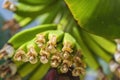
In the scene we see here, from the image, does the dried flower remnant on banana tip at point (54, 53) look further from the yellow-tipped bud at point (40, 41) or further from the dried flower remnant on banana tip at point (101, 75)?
the dried flower remnant on banana tip at point (101, 75)

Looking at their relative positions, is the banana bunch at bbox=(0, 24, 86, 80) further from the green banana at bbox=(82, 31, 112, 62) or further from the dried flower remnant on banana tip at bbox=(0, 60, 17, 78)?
the green banana at bbox=(82, 31, 112, 62)

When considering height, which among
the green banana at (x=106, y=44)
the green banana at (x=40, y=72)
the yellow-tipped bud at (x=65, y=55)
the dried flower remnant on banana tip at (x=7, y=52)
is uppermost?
the dried flower remnant on banana tip at (x=7, y=52)

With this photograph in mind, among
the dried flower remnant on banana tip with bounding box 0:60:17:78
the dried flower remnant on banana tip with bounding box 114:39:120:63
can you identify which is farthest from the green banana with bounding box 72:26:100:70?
the dried flower remnant on banana tip with bounding box 0:60:17:78

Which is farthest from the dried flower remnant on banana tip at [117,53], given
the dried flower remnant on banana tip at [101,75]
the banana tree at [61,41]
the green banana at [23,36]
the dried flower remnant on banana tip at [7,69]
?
the dried flower remnant on banana tip at [7,69]

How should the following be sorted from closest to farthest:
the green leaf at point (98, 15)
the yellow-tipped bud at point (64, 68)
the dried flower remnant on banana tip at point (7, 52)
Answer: the green leaf at point (98, 15)
the yellow-tipped bud at point (64, 68)
the dried flower remnant on banana tip at point (7, 52)

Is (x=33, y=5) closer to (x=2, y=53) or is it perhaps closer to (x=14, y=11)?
(x=14, y=11)

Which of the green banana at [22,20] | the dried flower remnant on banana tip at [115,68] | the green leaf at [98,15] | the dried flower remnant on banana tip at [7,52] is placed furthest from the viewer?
the green banana at [22,20]

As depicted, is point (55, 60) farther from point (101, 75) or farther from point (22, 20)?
point (22, 20)
